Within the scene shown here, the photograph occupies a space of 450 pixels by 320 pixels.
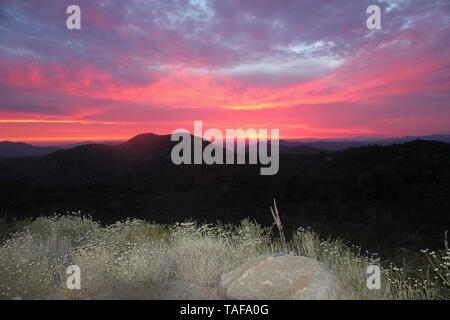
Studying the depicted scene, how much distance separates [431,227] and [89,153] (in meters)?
89.9

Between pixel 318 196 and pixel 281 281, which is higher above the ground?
pixel 281 281

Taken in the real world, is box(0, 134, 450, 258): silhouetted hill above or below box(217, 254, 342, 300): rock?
below

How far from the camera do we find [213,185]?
3888 cm

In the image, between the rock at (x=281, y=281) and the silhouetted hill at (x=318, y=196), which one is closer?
the rock at (x=281, y=281)

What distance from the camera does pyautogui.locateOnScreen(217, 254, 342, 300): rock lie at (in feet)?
12.6

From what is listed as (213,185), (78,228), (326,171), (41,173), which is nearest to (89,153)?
(41,173)

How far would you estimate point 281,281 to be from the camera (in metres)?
4.06

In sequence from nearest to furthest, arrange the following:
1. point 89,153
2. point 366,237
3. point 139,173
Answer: point 366,237 < point 139,173 < point 89,153

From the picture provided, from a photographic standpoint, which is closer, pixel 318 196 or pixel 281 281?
pixel 281 281

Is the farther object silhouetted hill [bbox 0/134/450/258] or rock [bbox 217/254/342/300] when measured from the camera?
silhouetted hill [bbox 0/134/450/258]

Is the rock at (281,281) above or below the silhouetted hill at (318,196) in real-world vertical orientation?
above

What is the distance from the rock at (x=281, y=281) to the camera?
385cm

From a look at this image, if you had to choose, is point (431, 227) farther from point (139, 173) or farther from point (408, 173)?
point (139, 173)

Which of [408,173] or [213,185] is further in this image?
[213,185]
